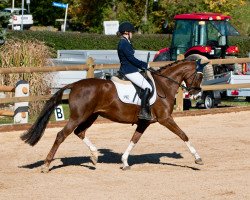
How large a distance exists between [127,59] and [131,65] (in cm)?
15

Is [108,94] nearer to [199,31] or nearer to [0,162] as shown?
[0,162]

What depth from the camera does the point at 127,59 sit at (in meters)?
13.3

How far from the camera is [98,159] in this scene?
14531 millimetres

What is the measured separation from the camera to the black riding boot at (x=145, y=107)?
44.2ft

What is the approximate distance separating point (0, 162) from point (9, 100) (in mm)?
3579

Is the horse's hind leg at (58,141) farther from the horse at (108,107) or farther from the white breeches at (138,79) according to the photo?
the white breeches at (138,79)

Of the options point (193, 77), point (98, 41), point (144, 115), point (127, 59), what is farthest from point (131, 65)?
point (98, 41)

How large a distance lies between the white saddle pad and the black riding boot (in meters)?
0.09

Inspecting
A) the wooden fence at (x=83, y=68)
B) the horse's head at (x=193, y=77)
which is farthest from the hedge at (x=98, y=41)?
the horse's head at (x=193, y=77)

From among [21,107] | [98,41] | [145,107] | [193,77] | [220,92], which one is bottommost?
[98,41]

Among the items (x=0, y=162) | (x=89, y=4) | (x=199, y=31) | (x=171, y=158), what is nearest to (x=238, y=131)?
(x=171, y=158)

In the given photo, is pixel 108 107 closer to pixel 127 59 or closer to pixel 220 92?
pixel 127 59

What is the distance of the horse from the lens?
43.2 feet

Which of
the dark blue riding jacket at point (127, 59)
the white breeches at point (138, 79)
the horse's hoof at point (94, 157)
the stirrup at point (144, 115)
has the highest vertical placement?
the dark blue riding jacket at point (127, 59)
